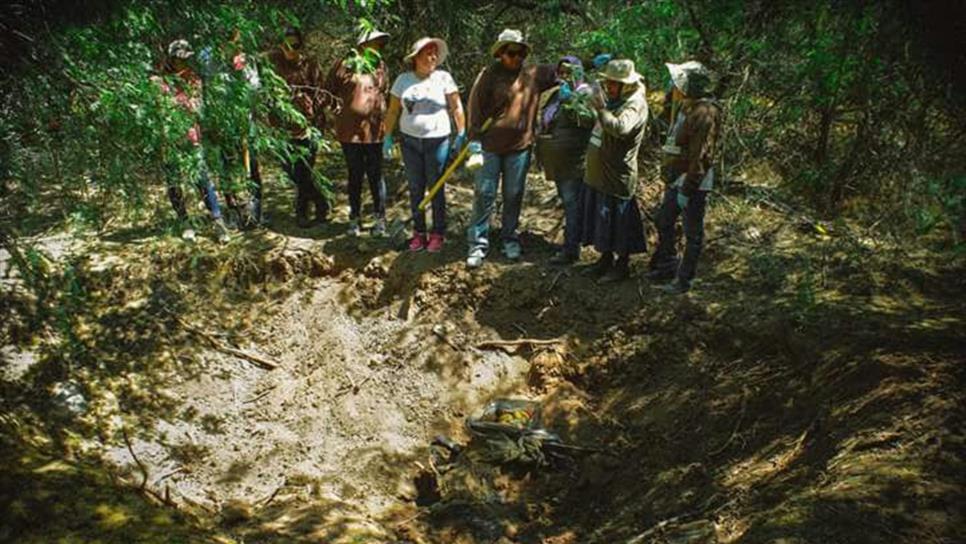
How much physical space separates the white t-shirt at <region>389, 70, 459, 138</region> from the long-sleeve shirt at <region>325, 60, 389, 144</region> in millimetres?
419

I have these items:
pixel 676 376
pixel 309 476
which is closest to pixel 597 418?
pixel 676 376

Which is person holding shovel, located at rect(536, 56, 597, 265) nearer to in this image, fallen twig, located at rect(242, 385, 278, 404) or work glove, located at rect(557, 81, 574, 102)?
work glove, located at rect(557, 81, 574, 102)

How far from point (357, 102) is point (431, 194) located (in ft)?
3.52

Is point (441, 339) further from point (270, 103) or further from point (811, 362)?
point (811, 362)

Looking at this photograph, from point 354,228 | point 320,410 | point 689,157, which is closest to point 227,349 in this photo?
point 320,410

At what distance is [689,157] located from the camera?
4.84 metres

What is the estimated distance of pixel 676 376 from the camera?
4840 millimetres

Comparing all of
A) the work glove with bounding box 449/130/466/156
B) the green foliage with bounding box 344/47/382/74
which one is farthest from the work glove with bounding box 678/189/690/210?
the green foliage with bounding box 344/47/382/74

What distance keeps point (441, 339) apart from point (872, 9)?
3.91 meters

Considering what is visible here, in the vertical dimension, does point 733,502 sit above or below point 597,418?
above

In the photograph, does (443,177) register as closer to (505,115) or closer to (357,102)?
(505,115)

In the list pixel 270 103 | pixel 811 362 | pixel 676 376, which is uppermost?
pixel 270 103

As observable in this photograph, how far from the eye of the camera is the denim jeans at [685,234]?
4.97m

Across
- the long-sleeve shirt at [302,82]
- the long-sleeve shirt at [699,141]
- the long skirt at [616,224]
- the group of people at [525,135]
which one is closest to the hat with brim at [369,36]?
the group of people at [525,135]
